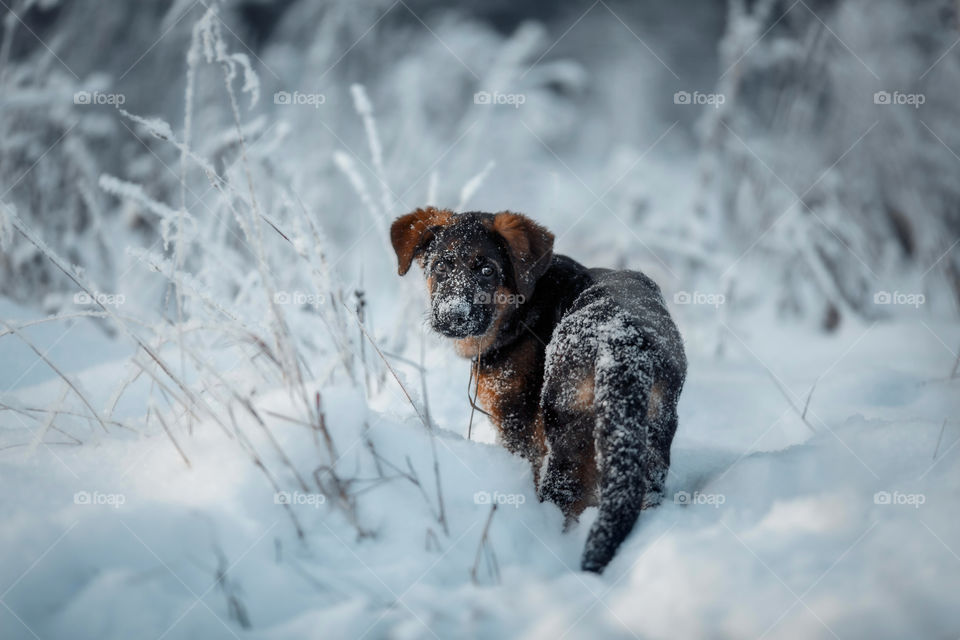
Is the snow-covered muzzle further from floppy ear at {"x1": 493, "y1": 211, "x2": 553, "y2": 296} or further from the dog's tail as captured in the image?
the dog's tail

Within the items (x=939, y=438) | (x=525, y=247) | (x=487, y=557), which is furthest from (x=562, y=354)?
(x=939, y=438)

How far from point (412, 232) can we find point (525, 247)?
0.64 meters

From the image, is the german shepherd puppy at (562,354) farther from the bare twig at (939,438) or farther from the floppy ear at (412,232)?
the bare twig at (939,438)

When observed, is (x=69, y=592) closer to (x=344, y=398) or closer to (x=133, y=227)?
(x=344, y=398)

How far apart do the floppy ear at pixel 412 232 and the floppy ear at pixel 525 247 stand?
0.36m

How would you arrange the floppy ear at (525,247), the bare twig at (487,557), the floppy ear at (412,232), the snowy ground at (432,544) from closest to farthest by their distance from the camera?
the snowy ground at (432,544), the bare twig at (487,557), the floppy ear at (525,247), the floppy ear at (412,232)

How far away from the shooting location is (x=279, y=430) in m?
1.94

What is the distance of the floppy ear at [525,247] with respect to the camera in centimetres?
272

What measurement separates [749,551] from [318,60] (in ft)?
32.1

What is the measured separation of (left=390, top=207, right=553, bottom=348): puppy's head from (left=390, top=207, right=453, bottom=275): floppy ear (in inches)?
2.3

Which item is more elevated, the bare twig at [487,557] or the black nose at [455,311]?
the black nose at [455,311]

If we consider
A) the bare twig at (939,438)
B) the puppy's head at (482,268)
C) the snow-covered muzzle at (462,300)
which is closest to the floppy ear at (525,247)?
the puppy's head at (482,268)

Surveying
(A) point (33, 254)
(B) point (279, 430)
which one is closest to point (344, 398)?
(B) point (279, 430)

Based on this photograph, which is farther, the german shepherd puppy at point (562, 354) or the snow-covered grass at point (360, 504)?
Answer: the german shepherd puppy at point (562, 354)
